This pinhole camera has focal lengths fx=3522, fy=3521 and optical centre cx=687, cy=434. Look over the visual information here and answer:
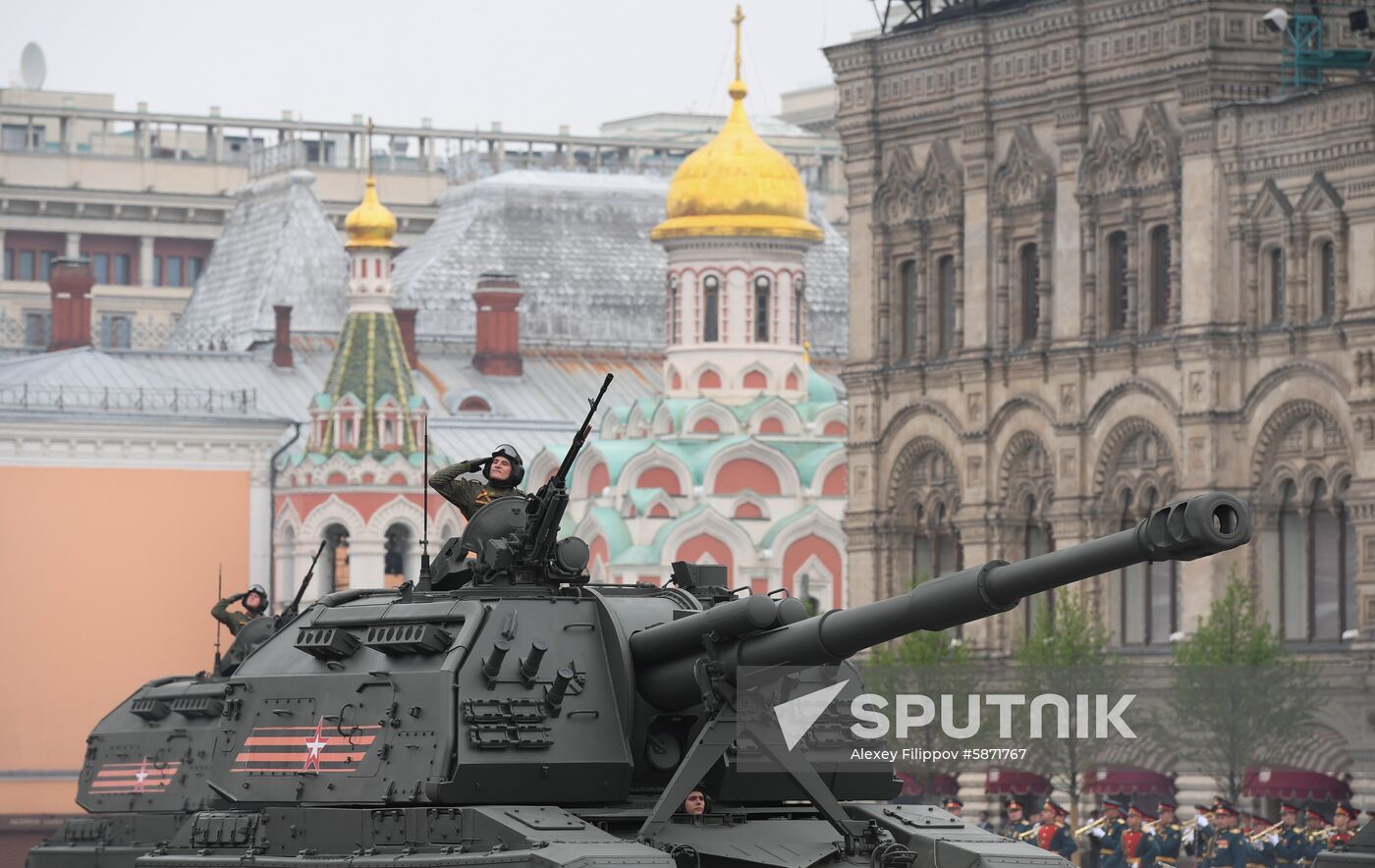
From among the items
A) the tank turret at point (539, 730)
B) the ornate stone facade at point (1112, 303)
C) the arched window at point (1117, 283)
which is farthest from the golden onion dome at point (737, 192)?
the tank turret at point (539, 730)

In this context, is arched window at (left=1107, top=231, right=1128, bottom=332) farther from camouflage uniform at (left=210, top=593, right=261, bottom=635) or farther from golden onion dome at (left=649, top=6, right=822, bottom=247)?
camouflage uniform at (left=210, top=593, right=261, bottom=635)

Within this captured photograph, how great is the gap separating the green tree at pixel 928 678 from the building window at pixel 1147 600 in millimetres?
2101

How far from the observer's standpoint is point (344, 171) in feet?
346

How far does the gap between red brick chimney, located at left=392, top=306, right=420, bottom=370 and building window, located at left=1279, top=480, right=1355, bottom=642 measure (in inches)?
1380

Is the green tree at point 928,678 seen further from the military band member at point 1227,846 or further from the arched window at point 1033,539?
the military band member at point 1227,846

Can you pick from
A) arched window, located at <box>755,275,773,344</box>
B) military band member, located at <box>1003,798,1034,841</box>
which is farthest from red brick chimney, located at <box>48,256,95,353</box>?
military band member, located at <box>1003,798,1034,841</box>

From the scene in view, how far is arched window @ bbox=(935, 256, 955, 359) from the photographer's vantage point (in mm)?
49906

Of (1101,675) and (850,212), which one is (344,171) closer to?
(850,212)

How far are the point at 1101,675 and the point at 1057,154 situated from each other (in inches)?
463

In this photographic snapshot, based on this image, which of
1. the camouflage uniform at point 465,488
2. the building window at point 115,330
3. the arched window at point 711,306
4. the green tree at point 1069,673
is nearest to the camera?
the camouflage uniform at point 465,488

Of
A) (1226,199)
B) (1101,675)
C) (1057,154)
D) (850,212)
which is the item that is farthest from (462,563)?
(850,212)

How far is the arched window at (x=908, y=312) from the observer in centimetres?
5075

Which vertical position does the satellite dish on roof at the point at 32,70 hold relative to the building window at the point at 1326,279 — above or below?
above

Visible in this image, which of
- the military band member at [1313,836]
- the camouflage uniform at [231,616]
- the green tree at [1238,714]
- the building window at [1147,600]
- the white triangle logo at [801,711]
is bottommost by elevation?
the military band member at [1313,836]
